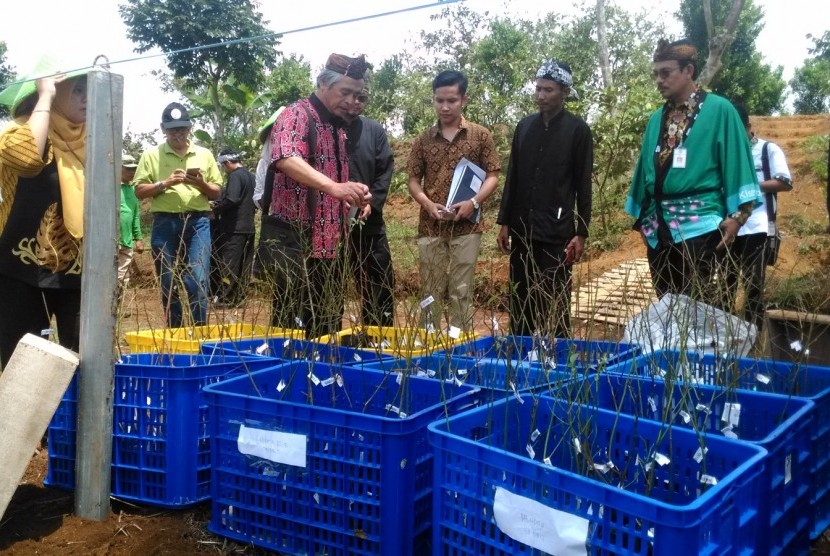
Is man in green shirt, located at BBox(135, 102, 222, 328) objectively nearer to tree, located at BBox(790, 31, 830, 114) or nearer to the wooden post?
the wooden post

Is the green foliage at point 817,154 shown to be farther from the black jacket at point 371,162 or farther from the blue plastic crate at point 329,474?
the blue plastic crate at point 329,474

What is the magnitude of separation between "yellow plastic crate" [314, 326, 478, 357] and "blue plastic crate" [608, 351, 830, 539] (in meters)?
0.60

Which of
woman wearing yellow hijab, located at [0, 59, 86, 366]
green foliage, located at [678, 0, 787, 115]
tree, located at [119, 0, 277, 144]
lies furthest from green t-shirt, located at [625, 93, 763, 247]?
green foliage, located at [678, 0, 787, 115]

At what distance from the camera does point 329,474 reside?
6.02 feet

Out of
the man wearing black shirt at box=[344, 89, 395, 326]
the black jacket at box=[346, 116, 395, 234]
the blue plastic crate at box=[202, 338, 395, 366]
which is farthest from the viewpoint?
the black jacket at box=[346, 116, 395, 234]

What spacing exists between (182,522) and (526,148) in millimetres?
2443

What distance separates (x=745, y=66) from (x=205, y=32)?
2126cm

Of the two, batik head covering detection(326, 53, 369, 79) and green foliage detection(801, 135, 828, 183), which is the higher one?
green foliage detection(801, 135, 828, 183)

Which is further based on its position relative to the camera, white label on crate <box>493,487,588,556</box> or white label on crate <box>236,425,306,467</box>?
white label on crate <box>236,425,306,467</box>

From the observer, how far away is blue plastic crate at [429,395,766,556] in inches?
50.4

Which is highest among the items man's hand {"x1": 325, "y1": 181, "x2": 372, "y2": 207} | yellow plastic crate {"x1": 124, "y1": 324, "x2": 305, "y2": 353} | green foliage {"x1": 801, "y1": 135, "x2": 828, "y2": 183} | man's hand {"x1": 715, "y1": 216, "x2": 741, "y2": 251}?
green foliage {"x1": 801, "y1": 135, "x2": 828, "y2": 183}

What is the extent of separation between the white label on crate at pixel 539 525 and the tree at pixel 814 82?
32426 mm

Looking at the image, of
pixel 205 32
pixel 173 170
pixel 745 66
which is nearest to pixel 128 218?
pixel 173 170

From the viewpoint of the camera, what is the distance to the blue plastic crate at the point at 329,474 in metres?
1.75
